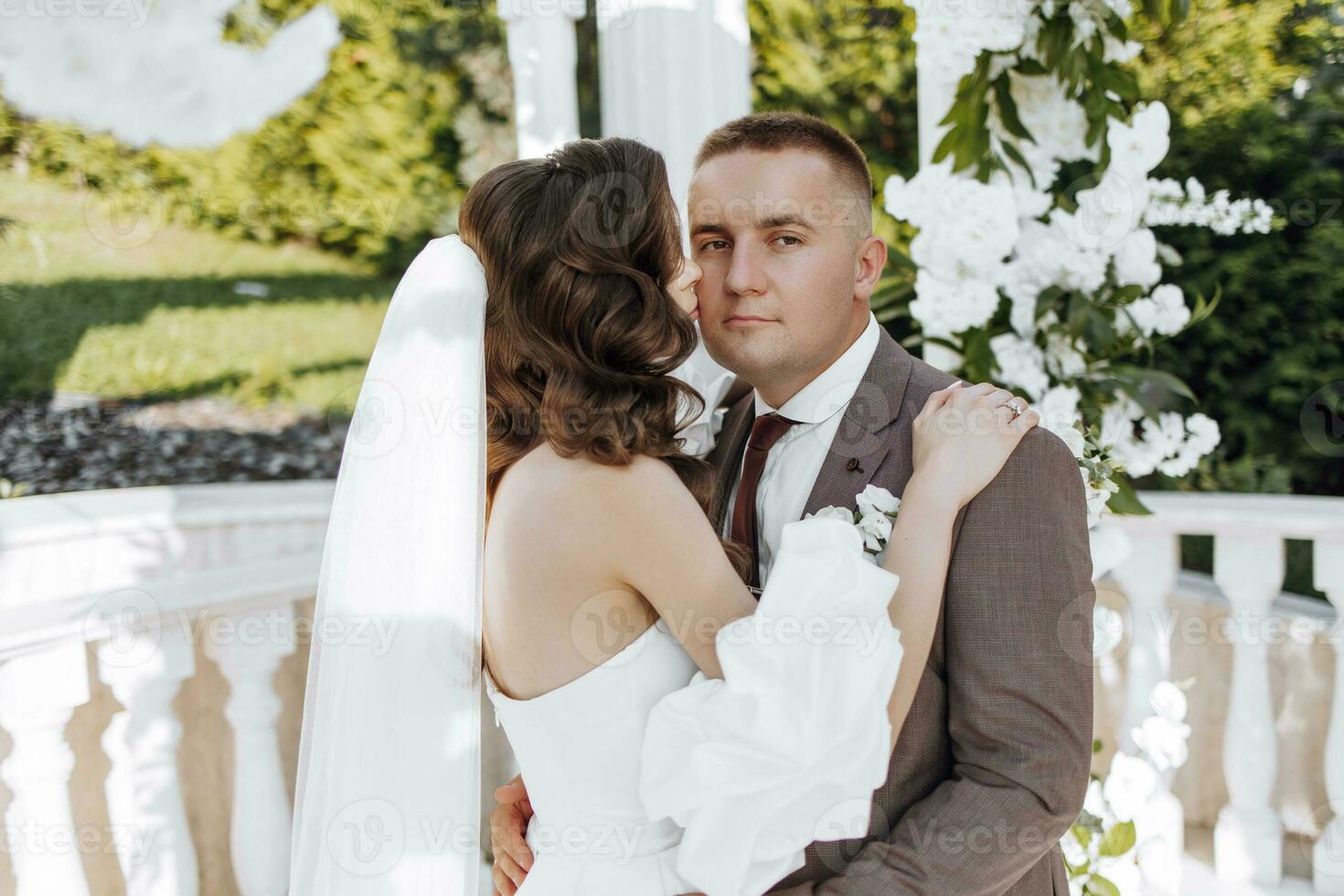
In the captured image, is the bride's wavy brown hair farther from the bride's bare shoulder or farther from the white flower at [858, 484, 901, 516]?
the white flower at [858, 484, 901, 516]

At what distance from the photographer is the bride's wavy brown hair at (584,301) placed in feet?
5.45

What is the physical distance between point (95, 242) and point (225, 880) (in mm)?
5117

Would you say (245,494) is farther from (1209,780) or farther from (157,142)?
(1209,780)

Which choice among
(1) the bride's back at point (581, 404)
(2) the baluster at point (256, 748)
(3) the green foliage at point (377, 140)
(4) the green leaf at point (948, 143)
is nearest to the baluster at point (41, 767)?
(2) the baluster at point (256, 748)

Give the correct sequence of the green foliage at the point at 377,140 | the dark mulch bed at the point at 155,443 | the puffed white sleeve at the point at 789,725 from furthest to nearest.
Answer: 1. the green foliage at the point at 377,140
2. the dark mulch bed at the point at 155,443
3. the puffed white sleeve at the point at 789,725

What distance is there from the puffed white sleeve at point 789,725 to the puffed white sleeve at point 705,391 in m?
0.86

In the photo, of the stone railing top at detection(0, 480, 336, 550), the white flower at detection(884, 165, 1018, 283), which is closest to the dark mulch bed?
the stone railing top at detection(0, 480, 336, 550)

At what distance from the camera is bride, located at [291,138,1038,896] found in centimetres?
162

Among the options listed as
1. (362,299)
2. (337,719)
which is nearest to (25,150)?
(362,299)

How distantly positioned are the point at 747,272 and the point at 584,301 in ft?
1.59

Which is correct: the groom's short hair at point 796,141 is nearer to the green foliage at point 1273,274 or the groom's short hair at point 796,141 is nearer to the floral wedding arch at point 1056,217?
the floral wedding arch at point 1056,217

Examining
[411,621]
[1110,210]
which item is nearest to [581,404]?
[411,621]

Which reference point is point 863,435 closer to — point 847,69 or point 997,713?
point 997,713

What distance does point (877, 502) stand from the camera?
5.92 ft
